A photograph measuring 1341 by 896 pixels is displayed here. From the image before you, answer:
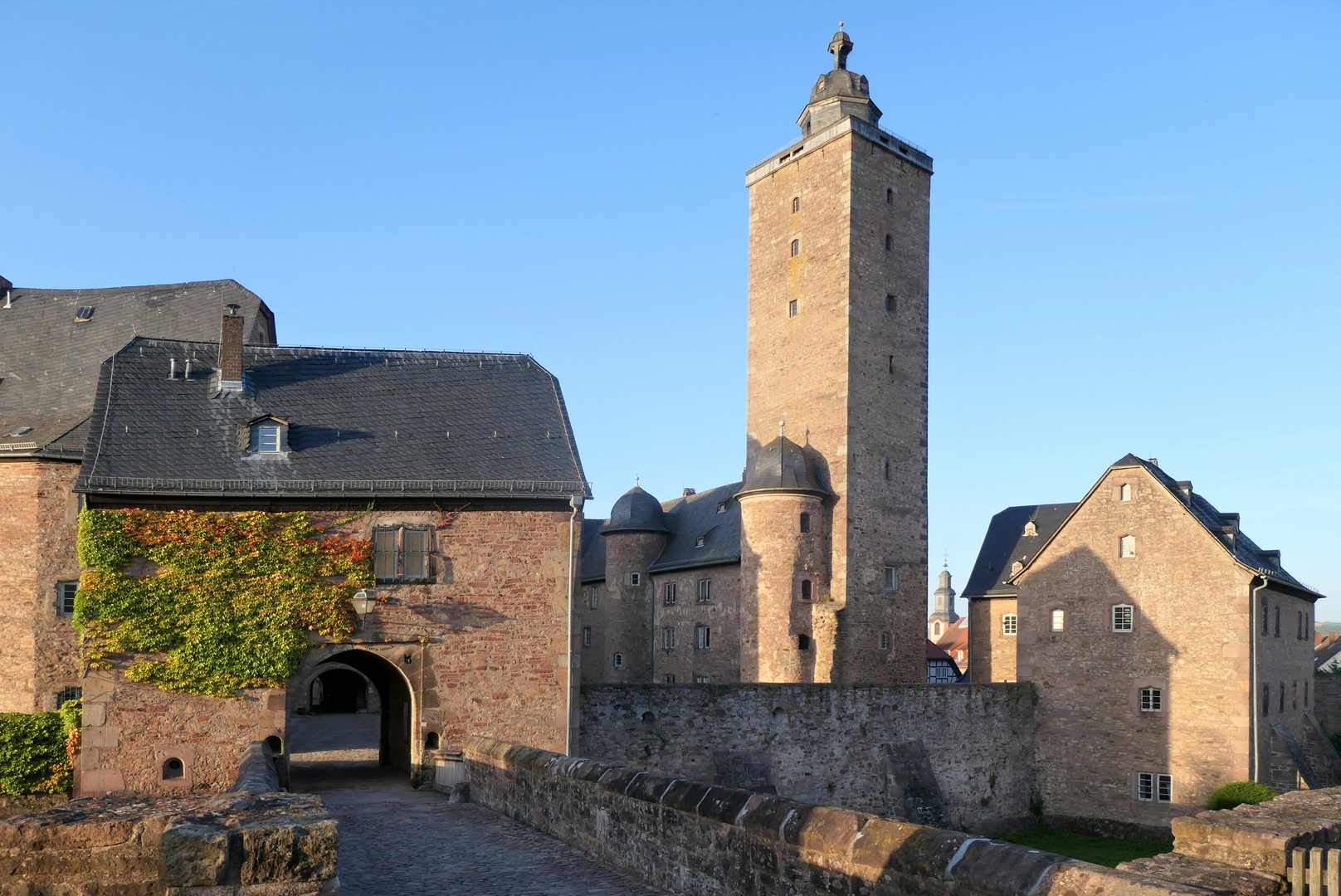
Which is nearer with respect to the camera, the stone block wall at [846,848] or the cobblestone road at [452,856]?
the stone block wall at [846,848]

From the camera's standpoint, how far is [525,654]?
18.8 m

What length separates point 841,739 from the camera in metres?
26.4

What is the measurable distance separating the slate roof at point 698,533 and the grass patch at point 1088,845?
1196 centimetres

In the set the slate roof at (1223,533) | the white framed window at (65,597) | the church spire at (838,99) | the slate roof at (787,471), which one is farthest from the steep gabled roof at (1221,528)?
the white framed window at (65,597)

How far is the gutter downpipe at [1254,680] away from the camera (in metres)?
27.6

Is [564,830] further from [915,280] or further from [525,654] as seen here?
[915,280]

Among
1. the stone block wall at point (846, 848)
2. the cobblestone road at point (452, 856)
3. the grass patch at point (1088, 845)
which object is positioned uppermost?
the stone block wall at point (846, 848)

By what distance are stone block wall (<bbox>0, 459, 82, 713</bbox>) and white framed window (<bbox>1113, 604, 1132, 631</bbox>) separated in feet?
83.9

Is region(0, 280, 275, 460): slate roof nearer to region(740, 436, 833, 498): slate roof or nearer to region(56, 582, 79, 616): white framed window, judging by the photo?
region(56, 582, 79, 616): white framed window

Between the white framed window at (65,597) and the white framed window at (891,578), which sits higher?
the white framed window at (891,578)

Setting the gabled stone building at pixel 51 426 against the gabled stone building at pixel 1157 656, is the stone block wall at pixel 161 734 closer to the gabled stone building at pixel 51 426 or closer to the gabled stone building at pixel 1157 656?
the gabled stone building at pixel 51 426

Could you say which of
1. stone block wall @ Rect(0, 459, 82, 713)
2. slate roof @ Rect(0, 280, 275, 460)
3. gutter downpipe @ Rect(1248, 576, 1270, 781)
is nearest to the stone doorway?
stone block wall @ Rect(0, 459, 82, 713)

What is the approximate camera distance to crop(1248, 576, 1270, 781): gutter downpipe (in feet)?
90.5

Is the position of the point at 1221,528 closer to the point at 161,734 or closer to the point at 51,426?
the point at 161,734
